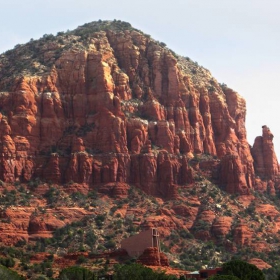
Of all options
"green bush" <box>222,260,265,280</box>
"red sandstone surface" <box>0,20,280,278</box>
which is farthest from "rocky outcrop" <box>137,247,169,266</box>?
"red sandstone surface" <box>0,20,280,278</box>

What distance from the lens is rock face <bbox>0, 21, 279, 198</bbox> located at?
547 ft

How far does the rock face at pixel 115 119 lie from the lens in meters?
167

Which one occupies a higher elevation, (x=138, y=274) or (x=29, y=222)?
(x=29, y=222)

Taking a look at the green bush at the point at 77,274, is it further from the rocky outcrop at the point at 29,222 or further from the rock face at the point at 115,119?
the rock face at the point at 115,119

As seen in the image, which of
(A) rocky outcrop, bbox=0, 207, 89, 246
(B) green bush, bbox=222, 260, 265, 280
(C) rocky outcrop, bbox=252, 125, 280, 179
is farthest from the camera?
(C) rocky outcrop, bbox=252, 125, 280, 179

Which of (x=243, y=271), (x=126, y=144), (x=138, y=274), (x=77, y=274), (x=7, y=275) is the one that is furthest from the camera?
(x=126, y=144)

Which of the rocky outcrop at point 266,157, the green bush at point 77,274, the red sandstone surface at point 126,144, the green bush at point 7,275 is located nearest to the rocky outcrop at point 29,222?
the red sandstone surface at point 126,144

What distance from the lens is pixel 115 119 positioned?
16975cm

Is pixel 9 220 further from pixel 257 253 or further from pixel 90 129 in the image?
pixel 257 253

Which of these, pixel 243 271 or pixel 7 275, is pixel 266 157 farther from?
pixel 7 275

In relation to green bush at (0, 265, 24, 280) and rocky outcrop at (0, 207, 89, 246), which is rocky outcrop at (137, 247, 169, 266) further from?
green bush at (0, 265, 24, 280)

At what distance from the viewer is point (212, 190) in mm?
174250

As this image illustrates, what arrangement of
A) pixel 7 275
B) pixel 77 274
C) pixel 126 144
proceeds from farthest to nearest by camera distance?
1. pixel 126 144
2. pixel 77 274
3. pixel 7 275

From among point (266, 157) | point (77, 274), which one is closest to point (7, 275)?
point (77, 274)
